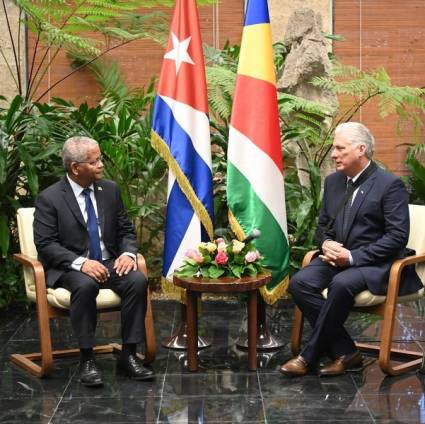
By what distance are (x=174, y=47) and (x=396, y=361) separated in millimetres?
2466

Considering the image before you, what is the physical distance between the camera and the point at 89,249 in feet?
17.3

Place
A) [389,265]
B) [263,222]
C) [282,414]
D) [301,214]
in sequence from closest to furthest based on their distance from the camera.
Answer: [282,414] < [389,265] < [263,222] < [301,214]

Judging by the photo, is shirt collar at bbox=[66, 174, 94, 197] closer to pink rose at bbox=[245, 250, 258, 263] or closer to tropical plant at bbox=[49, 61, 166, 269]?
pink rose at bbox=[245, 250, 258, 263]

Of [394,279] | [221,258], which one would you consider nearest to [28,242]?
[221,258]

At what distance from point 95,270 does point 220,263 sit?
71 cm

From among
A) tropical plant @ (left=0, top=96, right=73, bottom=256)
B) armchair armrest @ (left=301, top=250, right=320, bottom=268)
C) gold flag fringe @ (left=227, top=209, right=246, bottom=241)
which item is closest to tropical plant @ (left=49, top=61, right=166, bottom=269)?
tropical plant @ (left=0, top=96, right=73, bottom=256)

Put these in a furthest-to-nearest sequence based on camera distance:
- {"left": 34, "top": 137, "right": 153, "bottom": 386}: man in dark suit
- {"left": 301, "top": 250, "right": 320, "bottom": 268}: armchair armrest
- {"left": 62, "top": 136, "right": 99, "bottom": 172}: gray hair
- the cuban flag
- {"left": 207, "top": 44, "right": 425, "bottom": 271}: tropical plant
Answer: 1. {"left": 207, "top": 44, "right": 425, "bottom": 271}: tropical plant
2. the cuban flag
3. {"left": 301, "top": 250, "right": 320, "bottom": 268}: armchair armrest
4. {"left": 62, "top": 136, "right": 99, "bottom": 172}: gray hair
5. {"left": 34, "top": 137, "right": 153, "bottom": 386}: man in dark suit

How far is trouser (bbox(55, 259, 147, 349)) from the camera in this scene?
489 centimetres

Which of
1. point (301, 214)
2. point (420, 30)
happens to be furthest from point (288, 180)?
point (420, 30)

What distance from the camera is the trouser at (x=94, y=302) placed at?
4895 mm

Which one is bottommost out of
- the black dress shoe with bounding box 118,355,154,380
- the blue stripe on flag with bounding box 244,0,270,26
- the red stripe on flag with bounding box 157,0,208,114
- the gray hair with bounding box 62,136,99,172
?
the black dress shoe with bounding box 118,355,154,380

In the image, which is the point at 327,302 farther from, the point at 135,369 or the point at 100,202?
the point at 100,202

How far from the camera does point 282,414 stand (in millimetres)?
4375

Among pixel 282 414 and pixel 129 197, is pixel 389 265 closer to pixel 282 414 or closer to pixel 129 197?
pixel 282 414
